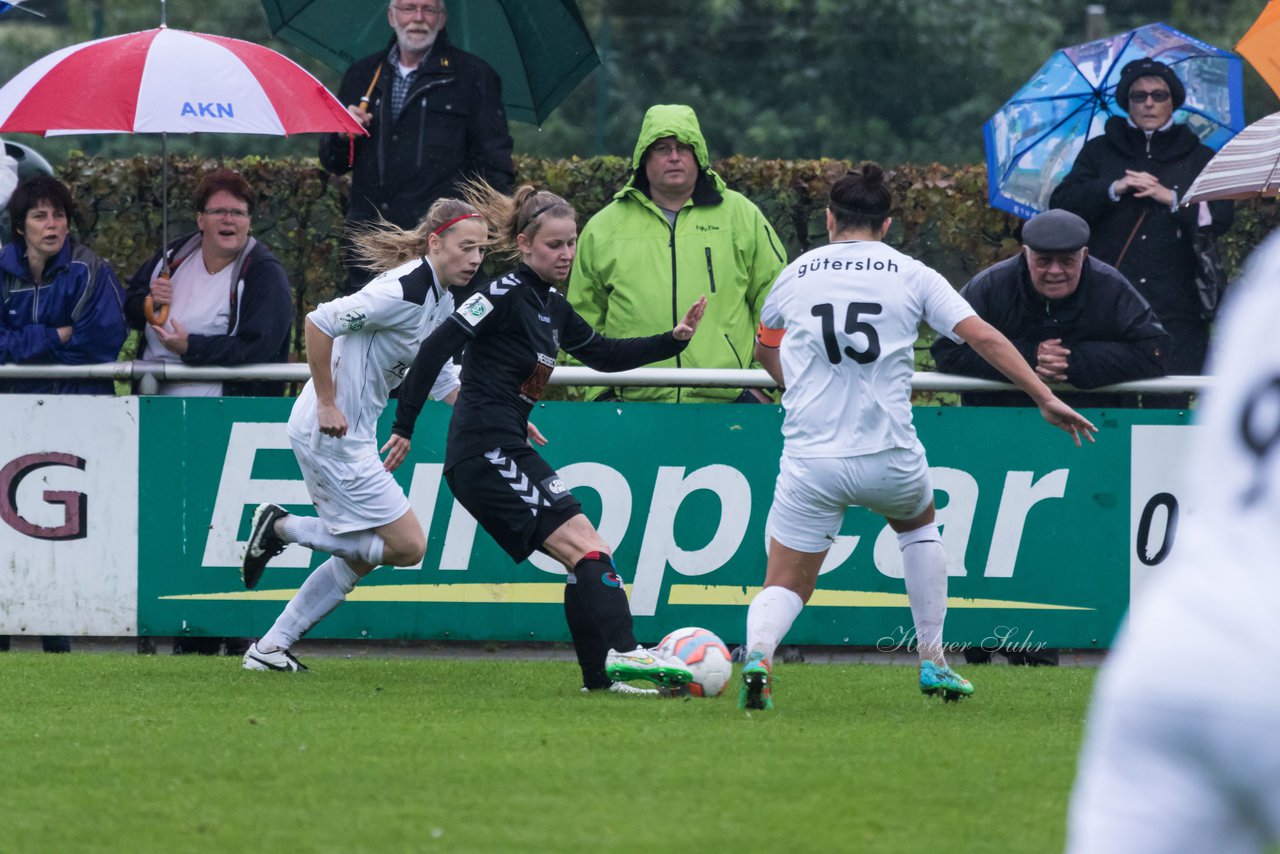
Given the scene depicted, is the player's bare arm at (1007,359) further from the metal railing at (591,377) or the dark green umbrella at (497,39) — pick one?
the dark green umbrella at (497,39)

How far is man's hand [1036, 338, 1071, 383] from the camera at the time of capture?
29.2 feet

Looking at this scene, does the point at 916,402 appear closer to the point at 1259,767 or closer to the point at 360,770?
the point at 360,770

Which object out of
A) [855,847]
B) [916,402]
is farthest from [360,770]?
[916,402]

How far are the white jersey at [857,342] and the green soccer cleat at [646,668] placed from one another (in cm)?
97

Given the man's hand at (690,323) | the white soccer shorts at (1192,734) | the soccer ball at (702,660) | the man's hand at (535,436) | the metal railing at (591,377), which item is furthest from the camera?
the metal railing at (591,377)

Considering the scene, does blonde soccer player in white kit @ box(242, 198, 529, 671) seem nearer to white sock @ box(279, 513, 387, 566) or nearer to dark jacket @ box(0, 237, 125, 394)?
white sock @ box(279, 513, 387, 566)

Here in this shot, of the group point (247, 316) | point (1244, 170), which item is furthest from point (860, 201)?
point (247, 316)

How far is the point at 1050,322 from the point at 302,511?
12.0ft

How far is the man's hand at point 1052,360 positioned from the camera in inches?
351

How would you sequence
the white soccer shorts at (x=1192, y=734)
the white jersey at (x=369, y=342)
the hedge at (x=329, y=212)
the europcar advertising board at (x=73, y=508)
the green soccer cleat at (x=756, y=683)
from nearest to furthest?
the white soccer shorts at (x=1192, y=734) → the green soccer cleat at (x=756, y=683) → the white jersey at (x=369, y=342) → the europcar advertising board at (x=73, y=508) → the hedge at (x=329, y=212)

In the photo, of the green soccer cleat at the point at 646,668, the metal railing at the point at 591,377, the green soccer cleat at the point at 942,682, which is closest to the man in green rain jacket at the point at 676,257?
the metal railing at the point at 591,377

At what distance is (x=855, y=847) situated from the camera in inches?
185

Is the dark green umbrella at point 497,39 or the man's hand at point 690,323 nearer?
the man's hand at point 690,323

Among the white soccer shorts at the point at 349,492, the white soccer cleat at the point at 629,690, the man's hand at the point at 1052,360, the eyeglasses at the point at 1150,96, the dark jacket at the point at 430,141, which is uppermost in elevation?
the eyeglasses at the point at 1150,96
